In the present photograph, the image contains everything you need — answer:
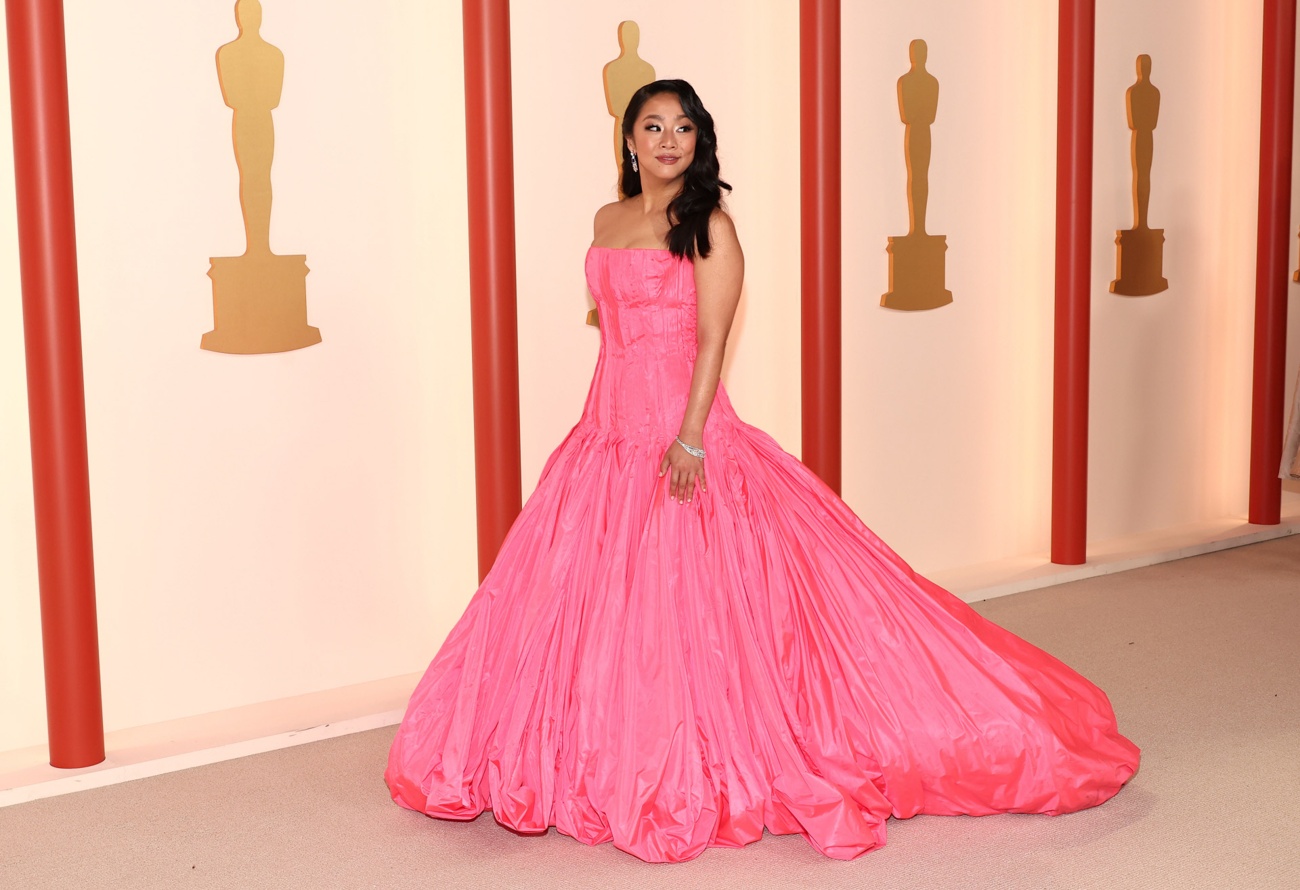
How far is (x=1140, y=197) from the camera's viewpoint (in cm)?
538

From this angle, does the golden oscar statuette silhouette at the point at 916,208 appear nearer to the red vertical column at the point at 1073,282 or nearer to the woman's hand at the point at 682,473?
the red vertical column at the point at 1073,282

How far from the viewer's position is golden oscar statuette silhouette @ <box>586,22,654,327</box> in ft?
13.6

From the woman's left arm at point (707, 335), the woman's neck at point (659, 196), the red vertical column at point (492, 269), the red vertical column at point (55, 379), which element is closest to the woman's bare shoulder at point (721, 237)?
the woman's left arm at point (707, 335)

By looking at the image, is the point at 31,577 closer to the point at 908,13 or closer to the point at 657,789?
the point at 657,789

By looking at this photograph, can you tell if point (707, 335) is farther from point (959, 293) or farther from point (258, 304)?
point (959, 293)

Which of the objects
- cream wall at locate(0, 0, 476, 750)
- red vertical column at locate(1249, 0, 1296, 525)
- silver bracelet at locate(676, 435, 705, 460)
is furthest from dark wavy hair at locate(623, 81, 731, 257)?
red vertical column at locate(1249, 0, 1296, 525)

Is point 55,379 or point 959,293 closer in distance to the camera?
point 55,379

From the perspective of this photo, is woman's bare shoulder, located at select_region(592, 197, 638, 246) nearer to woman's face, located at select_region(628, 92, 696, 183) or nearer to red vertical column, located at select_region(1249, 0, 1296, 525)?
woman's face, located at select_region(628, 92, 696, 183)

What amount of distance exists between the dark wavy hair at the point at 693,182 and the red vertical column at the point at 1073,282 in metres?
2.35

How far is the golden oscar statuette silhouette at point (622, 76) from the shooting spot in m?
4.14

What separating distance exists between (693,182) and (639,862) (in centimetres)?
140

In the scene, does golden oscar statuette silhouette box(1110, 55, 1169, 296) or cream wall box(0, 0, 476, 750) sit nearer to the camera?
cream wall box(0, 0, 476, 750)

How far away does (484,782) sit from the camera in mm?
2924

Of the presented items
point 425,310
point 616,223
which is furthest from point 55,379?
point 616,223
